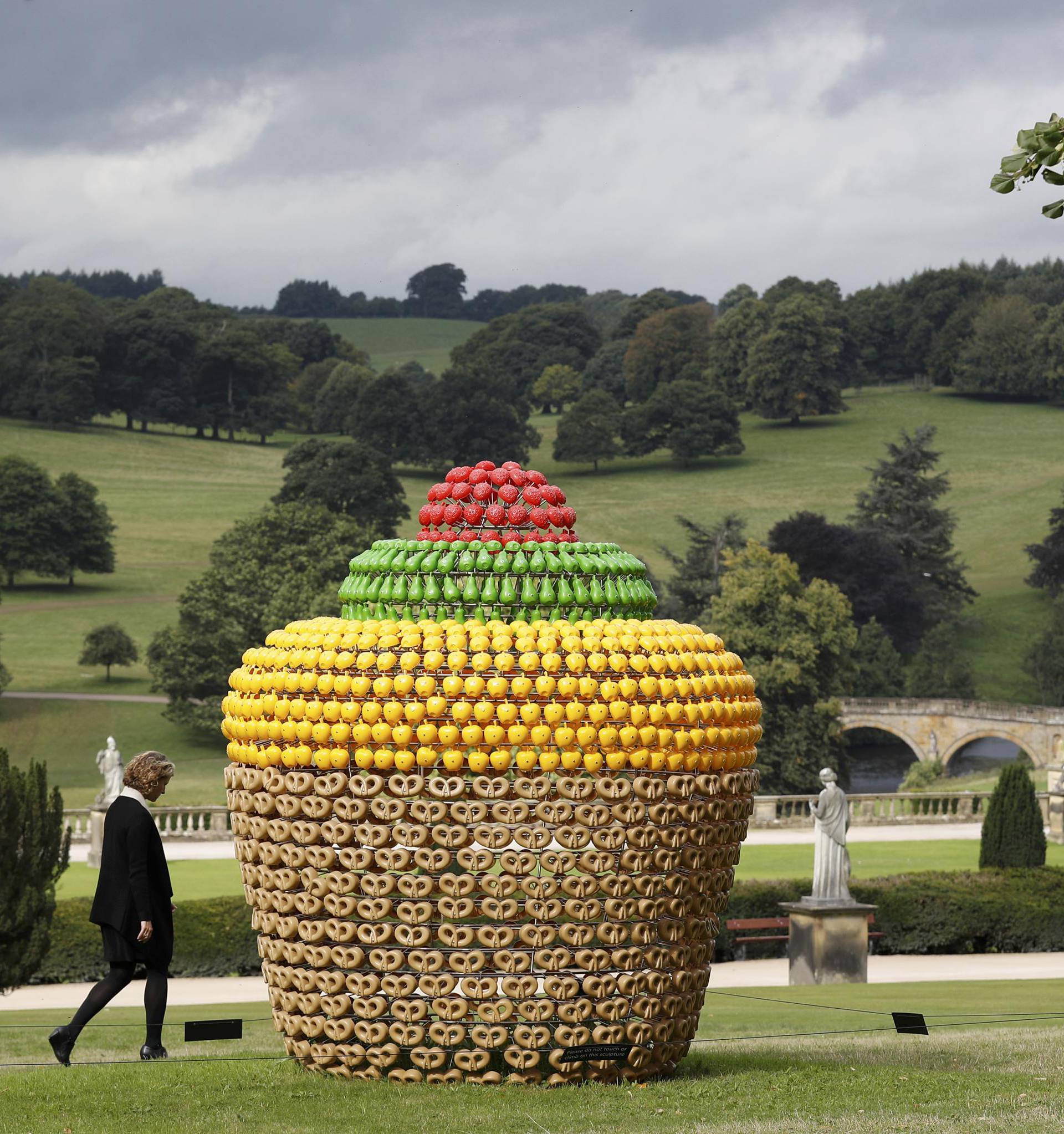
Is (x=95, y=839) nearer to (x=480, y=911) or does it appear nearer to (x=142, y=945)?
(x=142, y=945)

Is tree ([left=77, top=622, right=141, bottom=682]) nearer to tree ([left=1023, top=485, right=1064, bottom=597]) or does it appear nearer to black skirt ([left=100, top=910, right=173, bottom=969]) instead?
tree ([left=1023, top=485, right=1064, bottom=597])

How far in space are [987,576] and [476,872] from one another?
9425 cm

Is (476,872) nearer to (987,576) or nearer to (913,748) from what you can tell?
(913,748)

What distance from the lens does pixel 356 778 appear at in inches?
374

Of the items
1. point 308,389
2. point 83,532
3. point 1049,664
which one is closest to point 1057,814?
point 1049,664

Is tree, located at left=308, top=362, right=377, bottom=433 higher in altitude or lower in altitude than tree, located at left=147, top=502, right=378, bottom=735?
higher

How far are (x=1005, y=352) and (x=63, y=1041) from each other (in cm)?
13268

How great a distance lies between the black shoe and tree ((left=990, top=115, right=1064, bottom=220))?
21.8 ft

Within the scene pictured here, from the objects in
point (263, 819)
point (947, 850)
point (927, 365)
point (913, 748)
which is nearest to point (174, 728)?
point (913, 748)

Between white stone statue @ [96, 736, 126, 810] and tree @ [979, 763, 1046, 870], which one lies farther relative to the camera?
white stone statue @ [96, 736, 126, 810]

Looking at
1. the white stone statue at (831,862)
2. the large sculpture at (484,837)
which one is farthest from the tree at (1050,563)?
the large sculpture at (484,837)

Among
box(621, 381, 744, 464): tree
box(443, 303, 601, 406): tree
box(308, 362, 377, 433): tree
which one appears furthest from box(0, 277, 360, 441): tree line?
box(621, 381, 744, 464): tree

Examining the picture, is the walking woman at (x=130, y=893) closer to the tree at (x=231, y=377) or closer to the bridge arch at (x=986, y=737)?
the bridge arch at (x=986, y=737)

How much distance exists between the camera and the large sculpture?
31.1 ft
